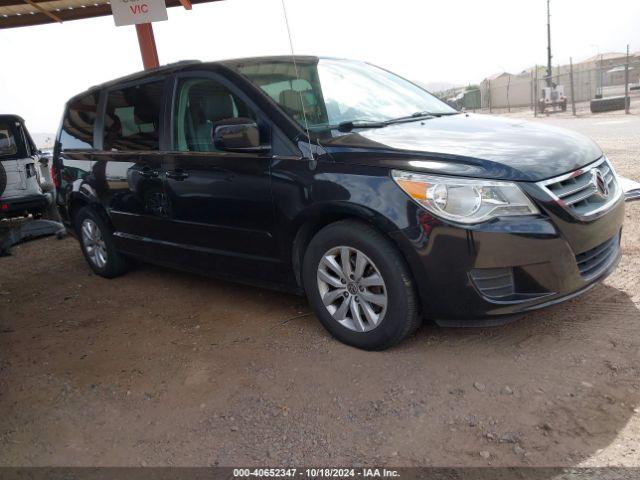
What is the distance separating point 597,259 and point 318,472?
186 cm

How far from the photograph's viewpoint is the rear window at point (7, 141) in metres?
8.26

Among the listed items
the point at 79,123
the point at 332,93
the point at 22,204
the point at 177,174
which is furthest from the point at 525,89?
the point at 177,174

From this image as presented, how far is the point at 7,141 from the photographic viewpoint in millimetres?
8336

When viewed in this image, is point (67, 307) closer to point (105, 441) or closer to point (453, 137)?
point (105, 441)

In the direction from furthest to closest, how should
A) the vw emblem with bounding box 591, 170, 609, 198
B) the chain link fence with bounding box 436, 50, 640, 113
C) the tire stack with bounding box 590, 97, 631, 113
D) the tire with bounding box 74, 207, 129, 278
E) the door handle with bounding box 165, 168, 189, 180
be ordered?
the chain link fence with bounding box 436, 50, 640, 113 → the tire stack with bounding box 590, 97, 631, 113 → the tire with bounding box 74, 207, 129, 278 → the door handle with bounding box 165, 168, 189, 180 → the vw emblem with bounding box 591, 170, 609, 198

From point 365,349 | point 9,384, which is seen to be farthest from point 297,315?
point 9,384

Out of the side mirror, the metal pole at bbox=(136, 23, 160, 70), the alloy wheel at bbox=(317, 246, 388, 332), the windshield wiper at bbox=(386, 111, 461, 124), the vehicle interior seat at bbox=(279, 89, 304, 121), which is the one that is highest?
the metal pole at bbox=(136, 23, 160, 70)

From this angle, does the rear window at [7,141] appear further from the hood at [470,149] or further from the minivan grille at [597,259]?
the minivan grille at [597,259]

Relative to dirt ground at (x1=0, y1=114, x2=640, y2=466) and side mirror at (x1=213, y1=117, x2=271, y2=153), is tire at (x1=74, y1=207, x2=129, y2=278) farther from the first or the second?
side mirror at (x1=213, y1=117, x2=271, y2=153)

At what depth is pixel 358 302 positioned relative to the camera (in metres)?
3.06

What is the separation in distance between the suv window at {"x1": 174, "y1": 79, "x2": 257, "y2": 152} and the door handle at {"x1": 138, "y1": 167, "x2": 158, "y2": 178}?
1.03 feet

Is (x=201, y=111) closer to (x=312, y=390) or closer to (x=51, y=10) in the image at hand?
(x=312, y=390)

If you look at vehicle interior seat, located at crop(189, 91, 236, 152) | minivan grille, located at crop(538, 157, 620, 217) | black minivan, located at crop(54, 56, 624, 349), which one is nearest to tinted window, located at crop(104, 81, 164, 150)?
black minivan, located at crop(54, 56, 624, 349)

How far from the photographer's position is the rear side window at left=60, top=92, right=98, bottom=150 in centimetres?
494
